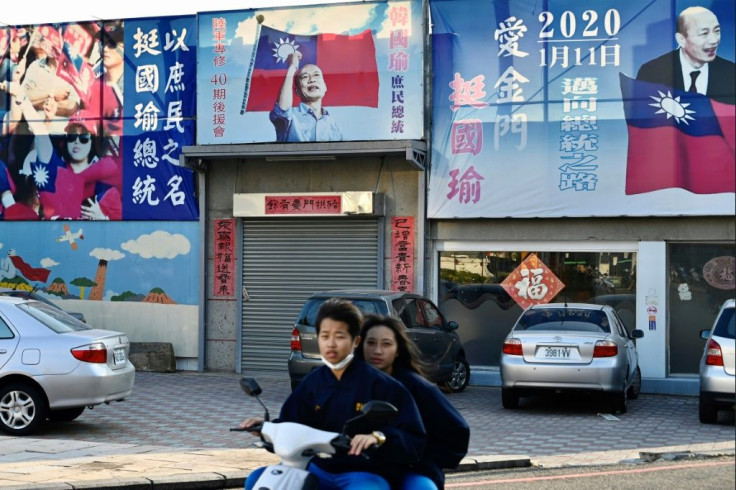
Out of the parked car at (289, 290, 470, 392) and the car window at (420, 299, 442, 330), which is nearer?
the parked car at (289, 290, 470, 392)

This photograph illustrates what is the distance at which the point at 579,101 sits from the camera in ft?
61.7

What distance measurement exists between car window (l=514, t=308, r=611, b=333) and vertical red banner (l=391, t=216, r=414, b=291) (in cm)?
422

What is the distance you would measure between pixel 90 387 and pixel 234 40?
10152mm

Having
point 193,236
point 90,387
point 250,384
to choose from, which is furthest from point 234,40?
point 250,384

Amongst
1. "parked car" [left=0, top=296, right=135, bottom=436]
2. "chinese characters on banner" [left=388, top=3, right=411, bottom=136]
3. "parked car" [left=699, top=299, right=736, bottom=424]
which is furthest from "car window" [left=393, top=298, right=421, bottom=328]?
"parked car" [left=0, top=296, right=135, bottom=436]

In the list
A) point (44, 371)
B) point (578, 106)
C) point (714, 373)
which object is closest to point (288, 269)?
point (578, 106)

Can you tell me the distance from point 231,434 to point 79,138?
11.0 meters

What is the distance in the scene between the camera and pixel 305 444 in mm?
4836

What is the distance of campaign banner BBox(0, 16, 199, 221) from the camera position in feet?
70.7

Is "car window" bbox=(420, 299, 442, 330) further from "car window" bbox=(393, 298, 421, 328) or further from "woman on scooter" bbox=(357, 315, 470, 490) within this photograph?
"woman on scooter" bbox=(357, 315, 470, 490)

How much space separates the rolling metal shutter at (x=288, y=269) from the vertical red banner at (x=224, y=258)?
25 cm

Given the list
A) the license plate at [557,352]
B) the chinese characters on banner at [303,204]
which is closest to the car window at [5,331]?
the license plate at [557,352]

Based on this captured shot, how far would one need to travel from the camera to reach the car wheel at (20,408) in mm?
12445

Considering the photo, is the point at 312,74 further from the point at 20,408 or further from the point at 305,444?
the point at 305,444
